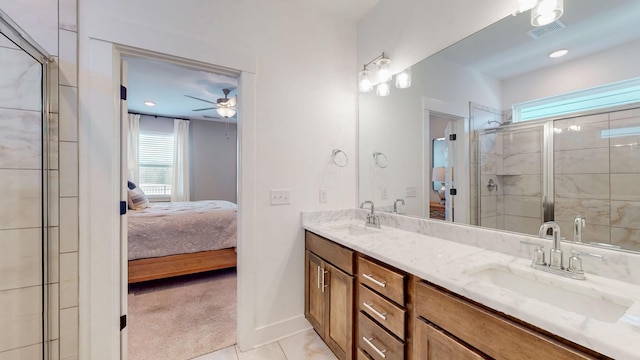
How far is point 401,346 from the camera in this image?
113cm

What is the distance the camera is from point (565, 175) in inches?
45.0

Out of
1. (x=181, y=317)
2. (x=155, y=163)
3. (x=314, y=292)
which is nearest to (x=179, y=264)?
(x=181, y=317)

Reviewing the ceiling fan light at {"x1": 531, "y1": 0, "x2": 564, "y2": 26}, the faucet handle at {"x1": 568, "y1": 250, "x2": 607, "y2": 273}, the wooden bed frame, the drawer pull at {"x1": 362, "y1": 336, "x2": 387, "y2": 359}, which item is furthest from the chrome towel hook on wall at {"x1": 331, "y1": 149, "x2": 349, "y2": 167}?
the wooden bed frame

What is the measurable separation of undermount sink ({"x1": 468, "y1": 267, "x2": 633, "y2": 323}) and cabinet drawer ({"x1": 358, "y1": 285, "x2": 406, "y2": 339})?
0.37m

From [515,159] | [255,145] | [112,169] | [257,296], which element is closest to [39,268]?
[112,169]

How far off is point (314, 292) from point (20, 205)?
5.80 ft

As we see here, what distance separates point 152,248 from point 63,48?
2064 millimetres

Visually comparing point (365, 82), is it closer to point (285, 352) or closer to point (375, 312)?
point (375, 312)

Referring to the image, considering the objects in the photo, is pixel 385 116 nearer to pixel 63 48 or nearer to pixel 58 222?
pixel 63 48

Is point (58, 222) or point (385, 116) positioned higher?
point (385, 116)

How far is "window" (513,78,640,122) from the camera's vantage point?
97 cm

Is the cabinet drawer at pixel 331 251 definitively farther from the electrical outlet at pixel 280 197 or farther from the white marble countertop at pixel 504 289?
the electrical outlet at pixel 280 197

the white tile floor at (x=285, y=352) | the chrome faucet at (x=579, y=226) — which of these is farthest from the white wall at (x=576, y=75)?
the white tile floor at (x=285, y=352)

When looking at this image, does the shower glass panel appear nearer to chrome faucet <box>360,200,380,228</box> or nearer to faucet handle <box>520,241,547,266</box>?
faucet handle <box>520,241,547,266</box>
